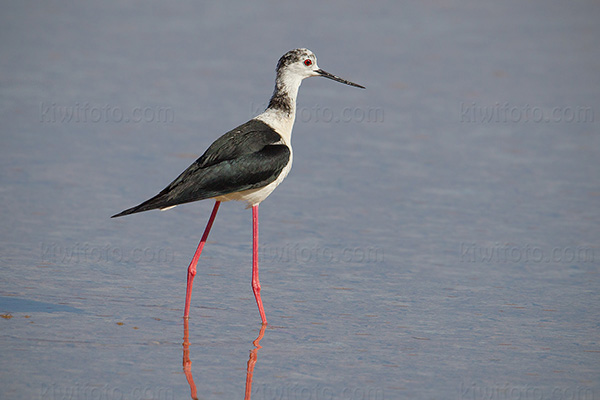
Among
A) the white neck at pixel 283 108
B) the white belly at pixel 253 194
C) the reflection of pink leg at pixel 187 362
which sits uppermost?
the white neck at pixel 283 108

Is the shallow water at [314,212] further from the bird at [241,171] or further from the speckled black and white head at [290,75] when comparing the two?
the speckled black and white head at [290,75]

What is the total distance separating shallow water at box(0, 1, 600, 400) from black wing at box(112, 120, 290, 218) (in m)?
0.85

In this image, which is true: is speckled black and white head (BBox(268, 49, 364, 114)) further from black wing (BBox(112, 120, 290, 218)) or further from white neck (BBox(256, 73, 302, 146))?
black wing (BBox(112, 120, 290, 218))

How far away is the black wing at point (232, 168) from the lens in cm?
630


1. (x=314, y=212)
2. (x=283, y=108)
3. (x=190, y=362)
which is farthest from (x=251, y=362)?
(x=314, y=212)

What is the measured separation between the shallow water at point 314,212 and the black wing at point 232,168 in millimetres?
846

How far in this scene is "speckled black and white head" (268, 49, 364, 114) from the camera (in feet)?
23.1

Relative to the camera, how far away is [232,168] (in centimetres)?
645

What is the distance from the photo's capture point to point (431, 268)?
7.55m

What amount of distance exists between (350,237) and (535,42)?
26.4ft

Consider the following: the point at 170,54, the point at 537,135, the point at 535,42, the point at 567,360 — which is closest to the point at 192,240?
the point at 567,360

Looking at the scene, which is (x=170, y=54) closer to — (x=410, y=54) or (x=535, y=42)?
(x=410, y=54)

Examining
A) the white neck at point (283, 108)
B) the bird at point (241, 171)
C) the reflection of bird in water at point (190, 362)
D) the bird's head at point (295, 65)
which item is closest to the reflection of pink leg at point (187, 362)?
the reflection of bird in water at point (190, 362)

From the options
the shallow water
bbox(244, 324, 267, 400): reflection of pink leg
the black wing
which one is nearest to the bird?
the black wing
